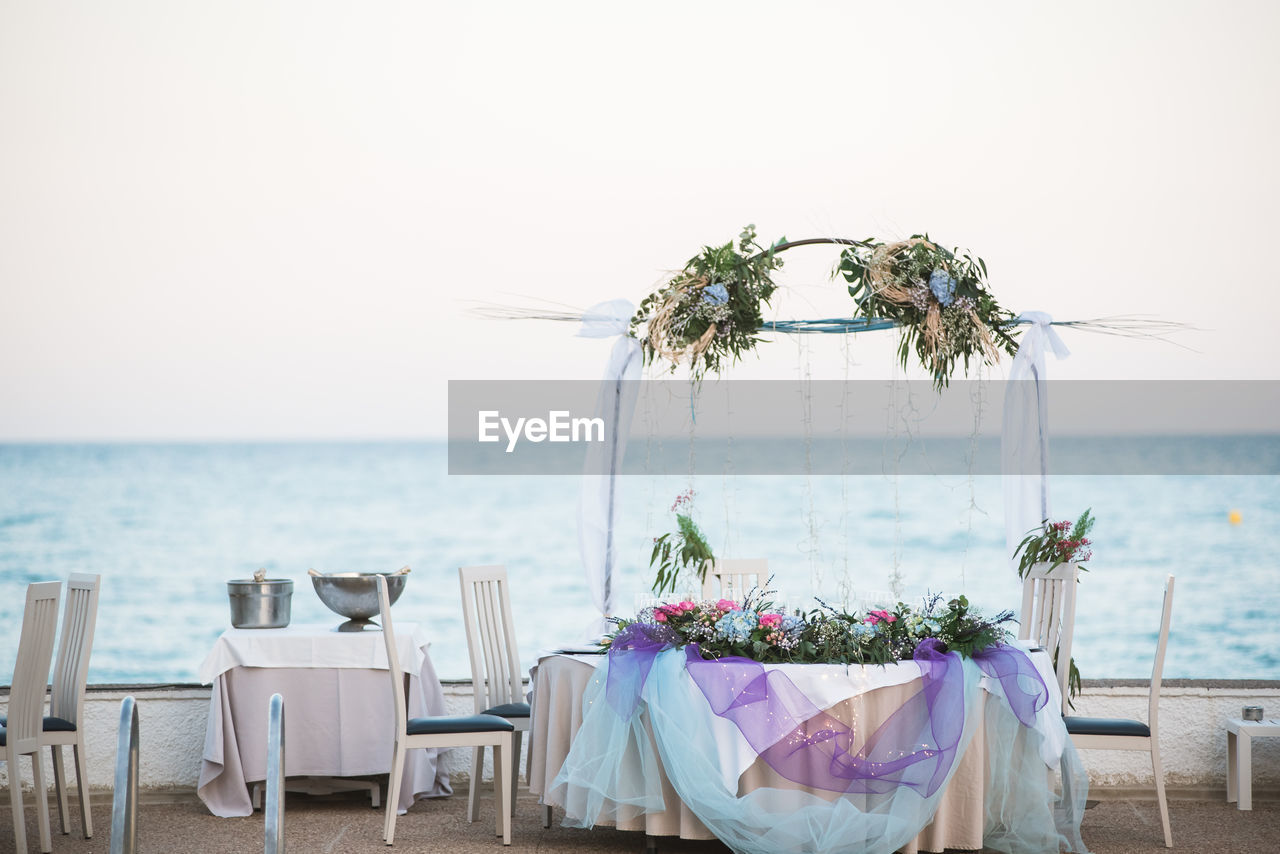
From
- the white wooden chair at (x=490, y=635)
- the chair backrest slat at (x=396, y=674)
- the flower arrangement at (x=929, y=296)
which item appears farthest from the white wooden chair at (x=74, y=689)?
Answer: the flower arrangement at (x=929, y=296)

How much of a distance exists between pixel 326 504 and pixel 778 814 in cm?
1959

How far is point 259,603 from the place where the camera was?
216 inches

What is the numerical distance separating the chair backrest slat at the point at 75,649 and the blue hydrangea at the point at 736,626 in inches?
101

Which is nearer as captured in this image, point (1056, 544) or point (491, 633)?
point (1056, 544)

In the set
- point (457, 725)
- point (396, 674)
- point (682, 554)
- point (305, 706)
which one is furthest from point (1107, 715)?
point (305, 706)

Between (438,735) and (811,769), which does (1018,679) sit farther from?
(438,735)

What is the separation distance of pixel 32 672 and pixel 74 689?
0.39 m

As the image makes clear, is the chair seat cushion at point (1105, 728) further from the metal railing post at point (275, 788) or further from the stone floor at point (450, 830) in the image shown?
the metal railing post at point (275, 788)

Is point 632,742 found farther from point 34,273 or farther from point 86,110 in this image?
point 34,273

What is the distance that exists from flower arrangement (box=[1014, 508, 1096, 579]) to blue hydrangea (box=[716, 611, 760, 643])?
1649mm

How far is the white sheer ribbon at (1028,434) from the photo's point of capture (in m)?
5.44

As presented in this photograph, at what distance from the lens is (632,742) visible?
14.1ft

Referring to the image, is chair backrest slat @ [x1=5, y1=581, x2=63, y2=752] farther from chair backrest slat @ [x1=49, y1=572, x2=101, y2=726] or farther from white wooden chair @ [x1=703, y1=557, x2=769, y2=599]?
white wooden chair @ [x1=703, y1=557, x2=769, y2=599]

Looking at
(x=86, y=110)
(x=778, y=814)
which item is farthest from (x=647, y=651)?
(x=86, y=110)
